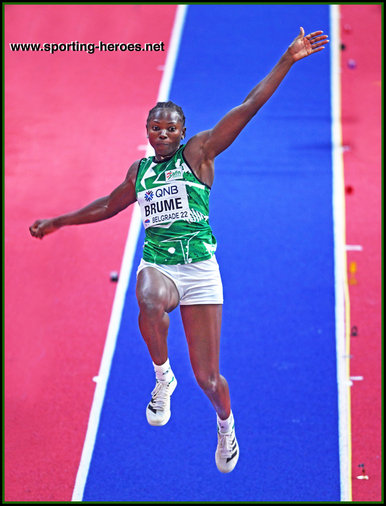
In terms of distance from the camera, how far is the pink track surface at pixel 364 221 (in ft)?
30.3

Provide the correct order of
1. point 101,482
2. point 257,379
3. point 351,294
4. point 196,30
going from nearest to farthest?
1. point 101,482
2. point 257,379
3. point 351,294
4. point 196,30

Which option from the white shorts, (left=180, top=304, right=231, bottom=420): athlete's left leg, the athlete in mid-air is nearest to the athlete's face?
the athlete in mid-air

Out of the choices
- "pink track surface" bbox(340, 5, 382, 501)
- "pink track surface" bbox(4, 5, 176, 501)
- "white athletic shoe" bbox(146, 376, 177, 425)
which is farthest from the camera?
"pink track surface" bbox(4, 5, 176, 501)

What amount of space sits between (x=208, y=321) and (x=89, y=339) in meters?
4.53

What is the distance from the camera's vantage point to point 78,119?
1384cm

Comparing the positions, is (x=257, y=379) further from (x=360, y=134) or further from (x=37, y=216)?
(x=360, y=134)

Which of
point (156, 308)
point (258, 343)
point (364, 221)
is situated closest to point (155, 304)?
point (156, 308)

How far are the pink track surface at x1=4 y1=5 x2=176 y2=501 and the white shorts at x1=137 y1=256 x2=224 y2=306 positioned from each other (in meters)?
3.64

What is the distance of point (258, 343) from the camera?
10172 millimetres

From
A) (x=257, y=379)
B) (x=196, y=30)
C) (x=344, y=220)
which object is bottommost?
(x=257, y=379)

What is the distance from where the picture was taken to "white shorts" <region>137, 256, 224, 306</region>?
606 centimetres

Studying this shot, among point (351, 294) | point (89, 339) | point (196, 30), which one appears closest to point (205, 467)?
point (89, 339)

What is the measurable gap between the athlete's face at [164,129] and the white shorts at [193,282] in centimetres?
77

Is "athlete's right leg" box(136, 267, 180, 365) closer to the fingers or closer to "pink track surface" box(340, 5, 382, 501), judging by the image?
the fingers
